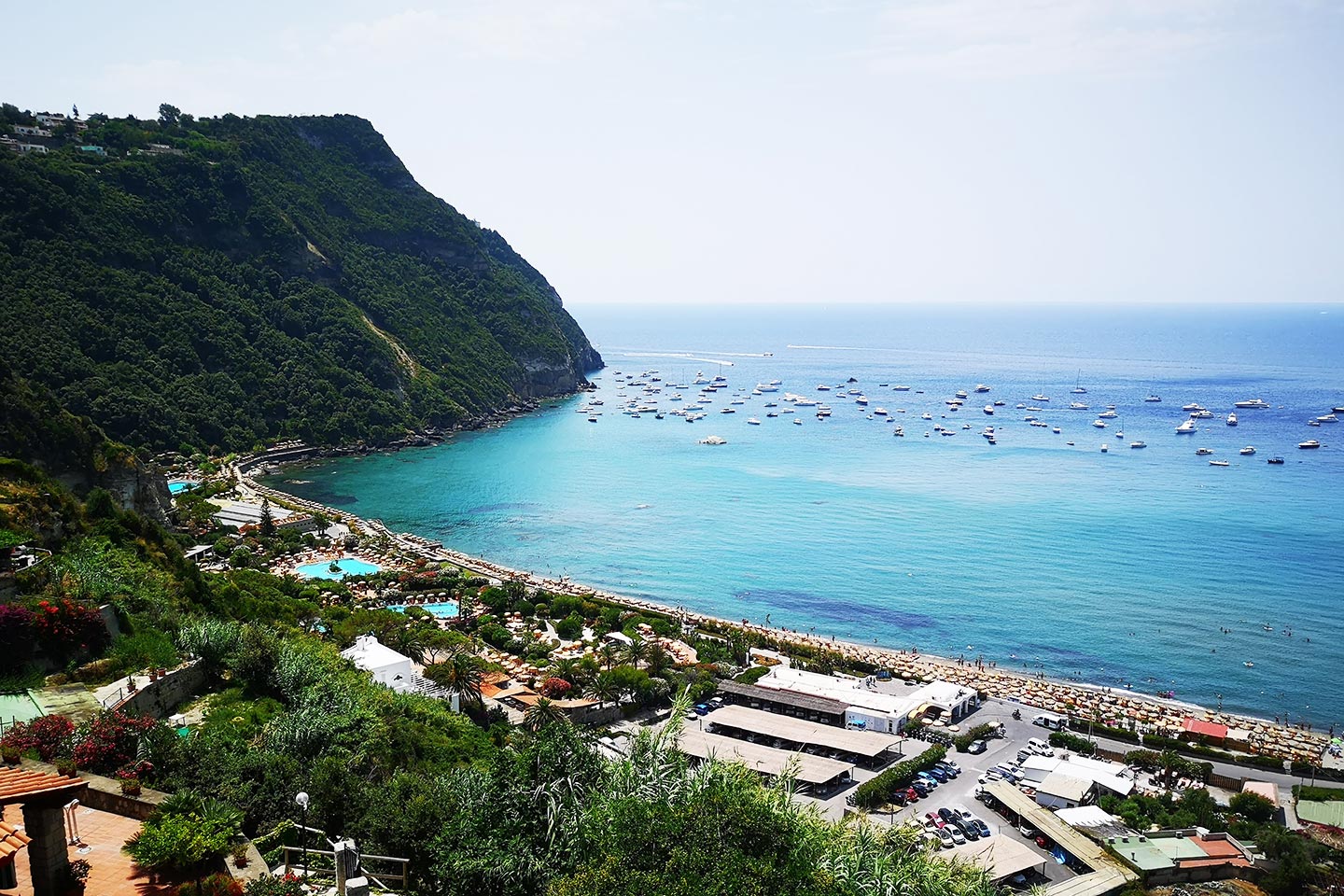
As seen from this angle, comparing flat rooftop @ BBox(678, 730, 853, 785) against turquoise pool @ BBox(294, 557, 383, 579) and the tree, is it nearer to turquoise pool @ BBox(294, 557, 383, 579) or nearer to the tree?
turquoise pool @ BBox(294, 557, 383, 579)

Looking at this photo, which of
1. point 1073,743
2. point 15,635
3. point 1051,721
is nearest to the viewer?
point 15,635

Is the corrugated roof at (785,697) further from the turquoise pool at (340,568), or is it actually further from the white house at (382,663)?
the turquoise pool at (340,568)

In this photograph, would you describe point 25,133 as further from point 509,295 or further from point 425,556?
point 425,556

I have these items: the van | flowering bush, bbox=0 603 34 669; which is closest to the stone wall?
flowering bush, bbox=0 603 34 669

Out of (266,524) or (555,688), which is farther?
(266,524)

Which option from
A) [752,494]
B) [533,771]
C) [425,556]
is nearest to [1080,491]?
Answer: [752,494]

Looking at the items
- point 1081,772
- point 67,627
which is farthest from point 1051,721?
point 67,627

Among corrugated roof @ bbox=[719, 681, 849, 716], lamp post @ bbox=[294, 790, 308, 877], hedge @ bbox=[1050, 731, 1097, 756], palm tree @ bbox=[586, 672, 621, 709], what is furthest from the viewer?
corrugated roof @ bbox=[719, 681, 849, 716]

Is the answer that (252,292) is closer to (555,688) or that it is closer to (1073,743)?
(555,688)
